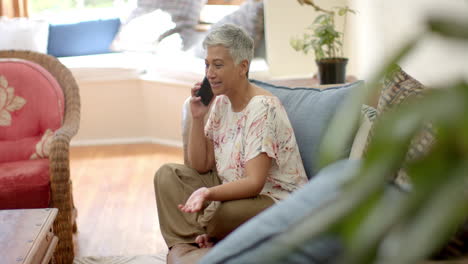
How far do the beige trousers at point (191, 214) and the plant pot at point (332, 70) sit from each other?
4.15 ft

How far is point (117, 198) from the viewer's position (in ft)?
13.3

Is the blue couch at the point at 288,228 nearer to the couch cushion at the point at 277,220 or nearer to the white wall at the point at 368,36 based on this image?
the couch cushion at the point at 277,220

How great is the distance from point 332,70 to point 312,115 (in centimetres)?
124

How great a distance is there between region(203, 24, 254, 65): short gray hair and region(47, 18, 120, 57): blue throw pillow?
3498 millimetres

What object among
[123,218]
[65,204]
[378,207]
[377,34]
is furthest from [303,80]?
[378,207]

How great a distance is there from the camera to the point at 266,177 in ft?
7.16

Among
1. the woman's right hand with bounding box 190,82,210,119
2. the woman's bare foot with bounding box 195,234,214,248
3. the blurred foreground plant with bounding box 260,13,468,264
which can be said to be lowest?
the woman's bare foot with bounding box 195,234,214,248

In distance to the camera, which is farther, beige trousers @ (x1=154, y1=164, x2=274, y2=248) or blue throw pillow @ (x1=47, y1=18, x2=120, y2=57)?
blue throw pillow @ (x1=47, y1=18, x2=120, y2=57)

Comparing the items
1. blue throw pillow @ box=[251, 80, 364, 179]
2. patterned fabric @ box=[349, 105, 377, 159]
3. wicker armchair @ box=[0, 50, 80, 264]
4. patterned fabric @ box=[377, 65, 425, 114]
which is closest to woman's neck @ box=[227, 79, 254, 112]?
blue throw pillow @ box=[251, 80, 364, 179]

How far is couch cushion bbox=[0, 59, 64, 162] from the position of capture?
3.35m

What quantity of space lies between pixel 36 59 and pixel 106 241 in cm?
104

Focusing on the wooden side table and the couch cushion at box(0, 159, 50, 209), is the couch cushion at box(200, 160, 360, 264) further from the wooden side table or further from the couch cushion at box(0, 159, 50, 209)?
the couch cushion at box(0, 159, 50, 209)

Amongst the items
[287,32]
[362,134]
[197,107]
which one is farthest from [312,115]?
[287,32]

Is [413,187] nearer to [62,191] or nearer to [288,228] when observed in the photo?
[288,228]
